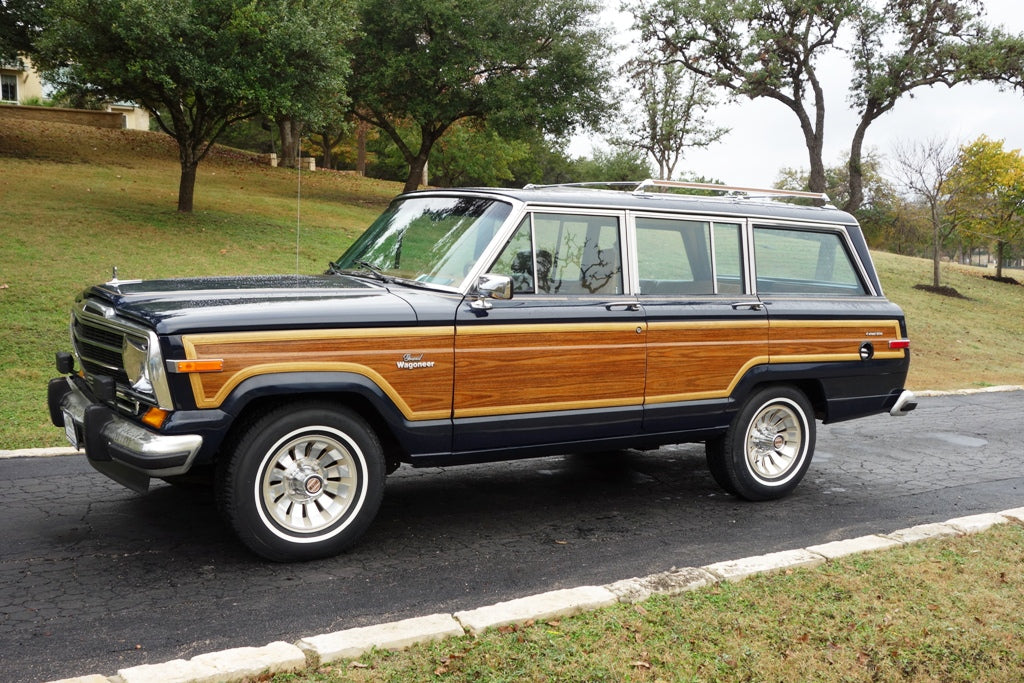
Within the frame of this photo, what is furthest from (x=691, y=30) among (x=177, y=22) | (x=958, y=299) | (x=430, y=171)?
(x=430, y=171)

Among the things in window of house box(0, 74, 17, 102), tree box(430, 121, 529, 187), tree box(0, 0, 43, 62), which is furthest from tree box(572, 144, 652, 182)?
window of house box(0, 74, 17, 102)

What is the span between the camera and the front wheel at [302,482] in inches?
188

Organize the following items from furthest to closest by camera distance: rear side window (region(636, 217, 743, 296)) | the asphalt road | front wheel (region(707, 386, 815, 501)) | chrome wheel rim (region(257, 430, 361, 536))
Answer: front wheel (region(707, 386, 815, 501)), rear side window (region(636, 217, 743, 296)), chrome wheel rim (region(257, 430, 361, 536)), the asphalt road

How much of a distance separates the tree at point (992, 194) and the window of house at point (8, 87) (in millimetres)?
52981

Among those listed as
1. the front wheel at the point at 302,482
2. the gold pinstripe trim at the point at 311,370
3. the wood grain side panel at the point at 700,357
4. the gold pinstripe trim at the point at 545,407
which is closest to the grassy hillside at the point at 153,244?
the front wheel at the point at 302,482

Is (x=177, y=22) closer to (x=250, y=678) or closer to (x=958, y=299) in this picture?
(x=250, y=678)

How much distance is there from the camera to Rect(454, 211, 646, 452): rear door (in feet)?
17.7

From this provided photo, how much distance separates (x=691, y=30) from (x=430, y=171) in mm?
25884

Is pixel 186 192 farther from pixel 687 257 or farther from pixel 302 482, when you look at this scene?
pixel 302 482

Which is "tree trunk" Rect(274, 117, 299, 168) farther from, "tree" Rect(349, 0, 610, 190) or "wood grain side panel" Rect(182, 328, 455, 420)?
"wood grain side panel" Rect(182, 328, 455, 420)

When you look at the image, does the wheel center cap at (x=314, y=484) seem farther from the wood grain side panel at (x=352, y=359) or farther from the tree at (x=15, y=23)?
the tree at (x=15, y=23)

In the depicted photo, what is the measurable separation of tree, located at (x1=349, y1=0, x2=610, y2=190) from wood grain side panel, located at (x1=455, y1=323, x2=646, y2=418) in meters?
24.7

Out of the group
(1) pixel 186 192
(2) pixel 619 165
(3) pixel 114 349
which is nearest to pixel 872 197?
(2) pixel 619 165

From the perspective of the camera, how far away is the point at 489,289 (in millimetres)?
5156
